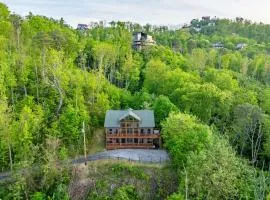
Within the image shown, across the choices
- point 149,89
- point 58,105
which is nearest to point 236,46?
point 149,89

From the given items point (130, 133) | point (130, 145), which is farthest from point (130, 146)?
point (130, 133)

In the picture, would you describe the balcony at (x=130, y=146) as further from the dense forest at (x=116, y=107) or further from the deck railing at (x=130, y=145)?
the dense forest at (x=116, y=107)

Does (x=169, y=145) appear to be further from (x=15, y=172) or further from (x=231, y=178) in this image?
(x=15, y=172)

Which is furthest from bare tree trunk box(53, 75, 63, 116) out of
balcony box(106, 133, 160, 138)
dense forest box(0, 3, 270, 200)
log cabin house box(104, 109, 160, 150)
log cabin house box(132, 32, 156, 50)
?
log cabin house box(132, 32, 156, 50)

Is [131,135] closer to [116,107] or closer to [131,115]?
[131,115]

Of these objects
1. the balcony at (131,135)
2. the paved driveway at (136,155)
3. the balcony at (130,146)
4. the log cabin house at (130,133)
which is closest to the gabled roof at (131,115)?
the log cabin house at (130,133)
